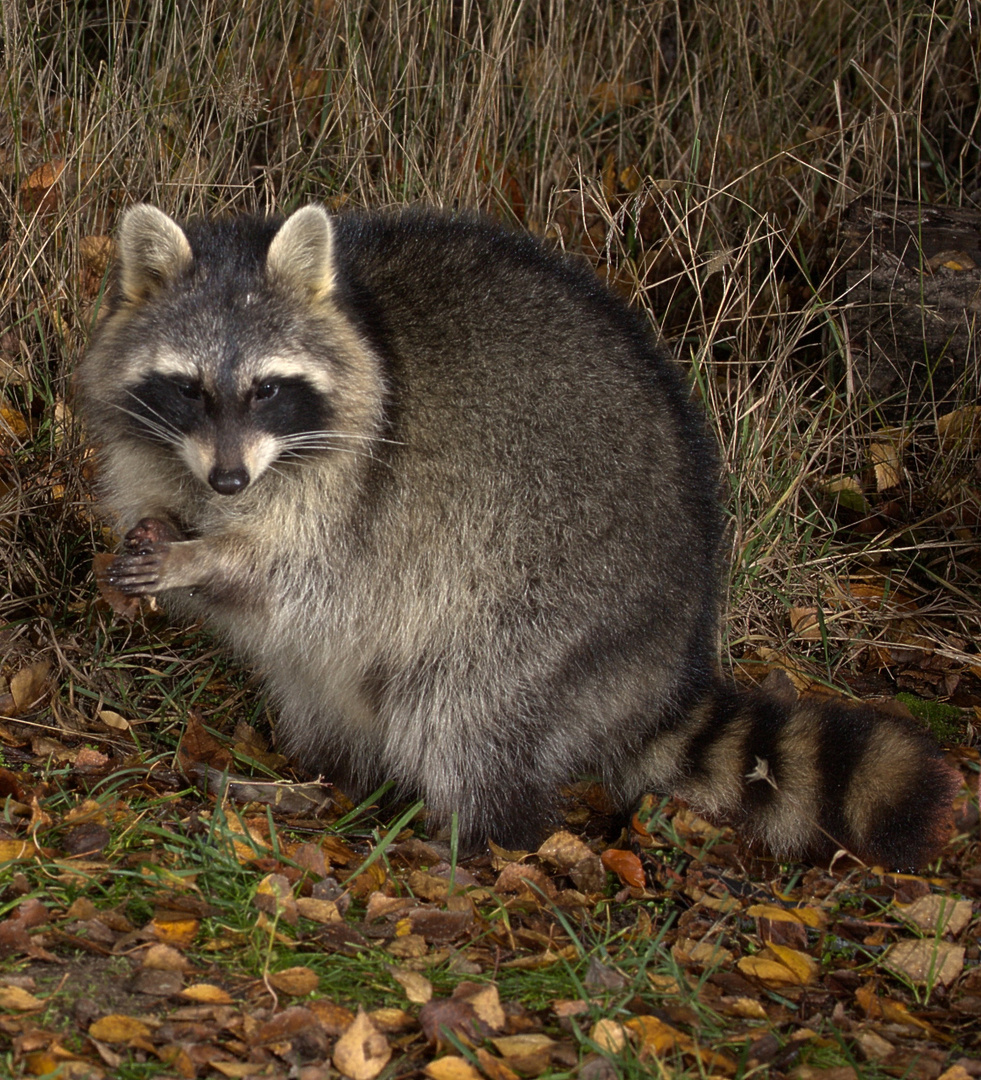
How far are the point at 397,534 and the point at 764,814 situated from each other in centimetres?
122

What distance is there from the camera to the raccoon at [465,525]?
3.31 meters

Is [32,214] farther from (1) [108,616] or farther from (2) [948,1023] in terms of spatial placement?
(2) [948,1023]

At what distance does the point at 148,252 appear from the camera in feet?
10.8

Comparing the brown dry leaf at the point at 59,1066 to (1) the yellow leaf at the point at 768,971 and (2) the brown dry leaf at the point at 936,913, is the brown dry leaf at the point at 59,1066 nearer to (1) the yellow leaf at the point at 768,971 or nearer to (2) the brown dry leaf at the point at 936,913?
(1) the yellow leaf at the point at 768,971

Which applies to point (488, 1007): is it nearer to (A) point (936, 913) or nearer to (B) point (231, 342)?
(A) point (936, 913)

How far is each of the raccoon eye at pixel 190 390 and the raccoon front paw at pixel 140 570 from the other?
407mm

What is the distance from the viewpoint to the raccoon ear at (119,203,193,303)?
3.23m

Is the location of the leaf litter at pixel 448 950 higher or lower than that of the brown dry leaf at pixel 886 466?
lower

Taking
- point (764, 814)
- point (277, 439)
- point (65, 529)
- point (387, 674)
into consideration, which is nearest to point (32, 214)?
point (65, 529)

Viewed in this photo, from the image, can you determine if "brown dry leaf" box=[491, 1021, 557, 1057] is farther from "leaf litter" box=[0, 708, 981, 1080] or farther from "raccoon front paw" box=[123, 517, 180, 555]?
"raccoon front paw" box=[123, 517, 180, 555]

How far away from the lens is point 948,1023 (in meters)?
2.79

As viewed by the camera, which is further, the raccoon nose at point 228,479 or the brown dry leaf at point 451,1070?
the raccoon nose at point 228,479

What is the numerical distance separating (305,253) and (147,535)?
85cm

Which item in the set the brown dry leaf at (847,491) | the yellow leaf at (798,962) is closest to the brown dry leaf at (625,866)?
the yellow leaf at (798,962)
